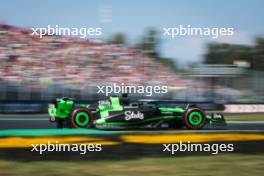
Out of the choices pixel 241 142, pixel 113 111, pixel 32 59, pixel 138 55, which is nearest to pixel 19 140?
pixel 32 59

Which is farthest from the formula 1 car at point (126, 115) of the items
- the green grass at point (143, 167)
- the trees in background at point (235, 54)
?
the green grass at point (143, 167)

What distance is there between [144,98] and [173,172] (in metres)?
2.42

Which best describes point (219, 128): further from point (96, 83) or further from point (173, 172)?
point (173, 172)

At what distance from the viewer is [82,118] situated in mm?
7262

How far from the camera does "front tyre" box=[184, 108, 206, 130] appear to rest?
25.3 feet

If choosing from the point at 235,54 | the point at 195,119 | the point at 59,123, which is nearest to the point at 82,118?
the point at 59,123

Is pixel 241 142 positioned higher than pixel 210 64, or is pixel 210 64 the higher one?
pixel 210 64

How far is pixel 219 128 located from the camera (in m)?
7.41

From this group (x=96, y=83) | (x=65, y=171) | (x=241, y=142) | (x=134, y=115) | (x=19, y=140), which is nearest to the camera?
(x=65, y=171)

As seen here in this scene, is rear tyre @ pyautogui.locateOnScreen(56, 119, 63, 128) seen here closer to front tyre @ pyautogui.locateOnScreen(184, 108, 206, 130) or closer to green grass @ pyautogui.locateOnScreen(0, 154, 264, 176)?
green grass @ pyautogui.locateOnScreen(0, 154, 264, 176)

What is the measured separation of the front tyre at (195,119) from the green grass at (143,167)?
1911 mm

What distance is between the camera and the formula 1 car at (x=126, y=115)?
7.15 meters

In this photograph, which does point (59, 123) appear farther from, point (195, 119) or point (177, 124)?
point (195, 119)

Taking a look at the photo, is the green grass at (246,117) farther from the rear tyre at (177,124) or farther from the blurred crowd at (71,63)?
the blurred crowd at (71,63)
